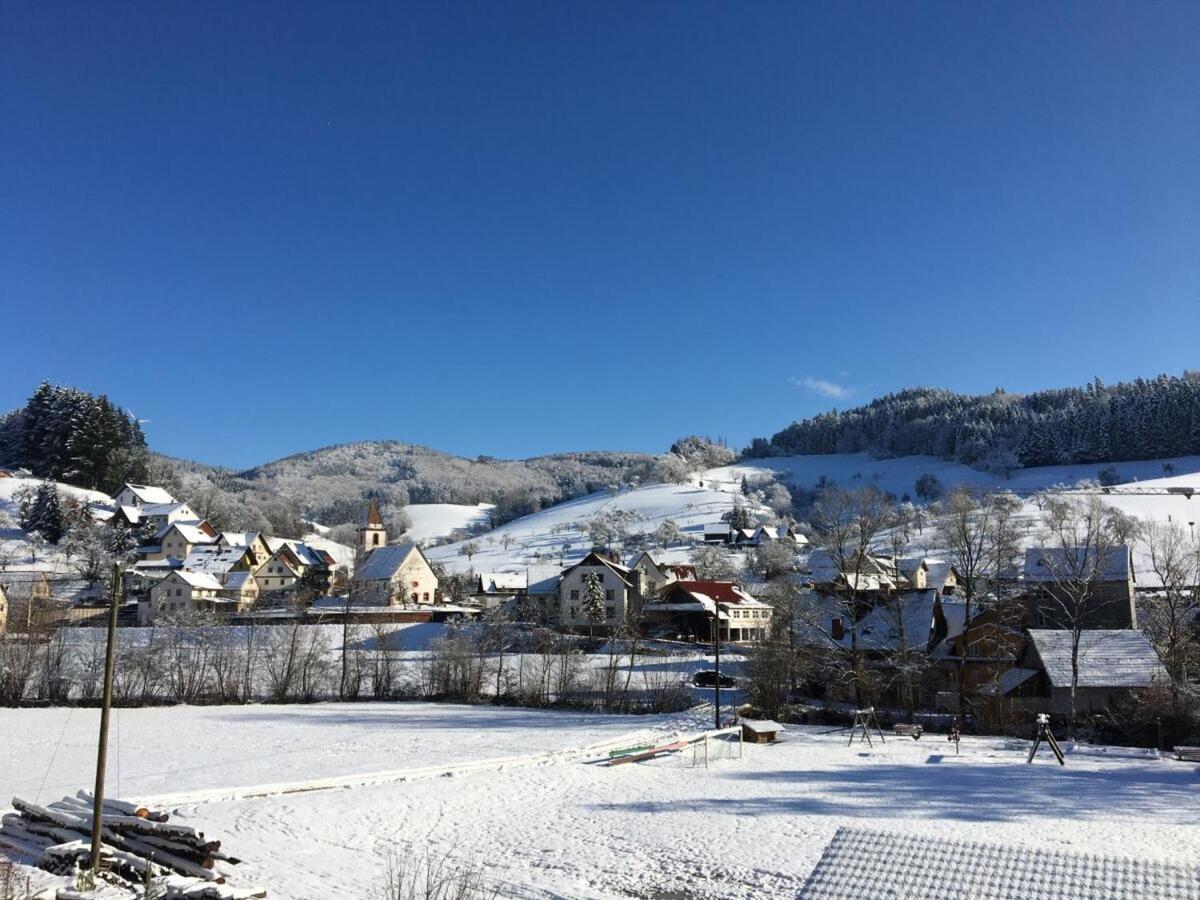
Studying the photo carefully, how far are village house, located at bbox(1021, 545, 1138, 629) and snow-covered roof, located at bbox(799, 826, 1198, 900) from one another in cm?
3900

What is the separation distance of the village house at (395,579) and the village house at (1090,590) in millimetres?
49631

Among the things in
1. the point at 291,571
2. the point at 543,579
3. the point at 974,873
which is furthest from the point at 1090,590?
the point at 291,571

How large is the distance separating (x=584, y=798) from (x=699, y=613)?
46583 millimetres

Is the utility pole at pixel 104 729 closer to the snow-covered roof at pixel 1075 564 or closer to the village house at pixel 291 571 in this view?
the snow-covered roof at pixel 1075 564

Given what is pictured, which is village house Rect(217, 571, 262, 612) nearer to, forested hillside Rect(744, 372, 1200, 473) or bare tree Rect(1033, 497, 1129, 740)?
bare tree Rect(1033, 497, 1129, 740)

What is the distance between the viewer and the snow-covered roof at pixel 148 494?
93625 mm

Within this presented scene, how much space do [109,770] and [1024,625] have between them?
1646 inches

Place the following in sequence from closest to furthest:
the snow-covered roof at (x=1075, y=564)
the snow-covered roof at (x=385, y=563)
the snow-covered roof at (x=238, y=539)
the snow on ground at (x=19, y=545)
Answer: the snow-covered roof at (x=1075, y=564)
the snow on ground at (x=19, y=545)
the snow-covered roof at (x=385, y=563)
the snow-covered roof at (x=238, y=539)

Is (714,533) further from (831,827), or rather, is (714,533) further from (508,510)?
(831,827)

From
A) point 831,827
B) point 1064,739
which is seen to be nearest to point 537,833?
point 831,827

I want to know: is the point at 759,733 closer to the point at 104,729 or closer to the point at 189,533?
the point at 104,729

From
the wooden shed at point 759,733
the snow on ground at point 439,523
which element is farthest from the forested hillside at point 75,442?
the wooden shed at point 759,733

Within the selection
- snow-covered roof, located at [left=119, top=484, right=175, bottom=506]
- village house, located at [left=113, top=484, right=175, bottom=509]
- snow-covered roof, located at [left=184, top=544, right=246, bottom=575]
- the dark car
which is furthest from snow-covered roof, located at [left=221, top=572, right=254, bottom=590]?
the dark car

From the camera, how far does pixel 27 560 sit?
246 ft
